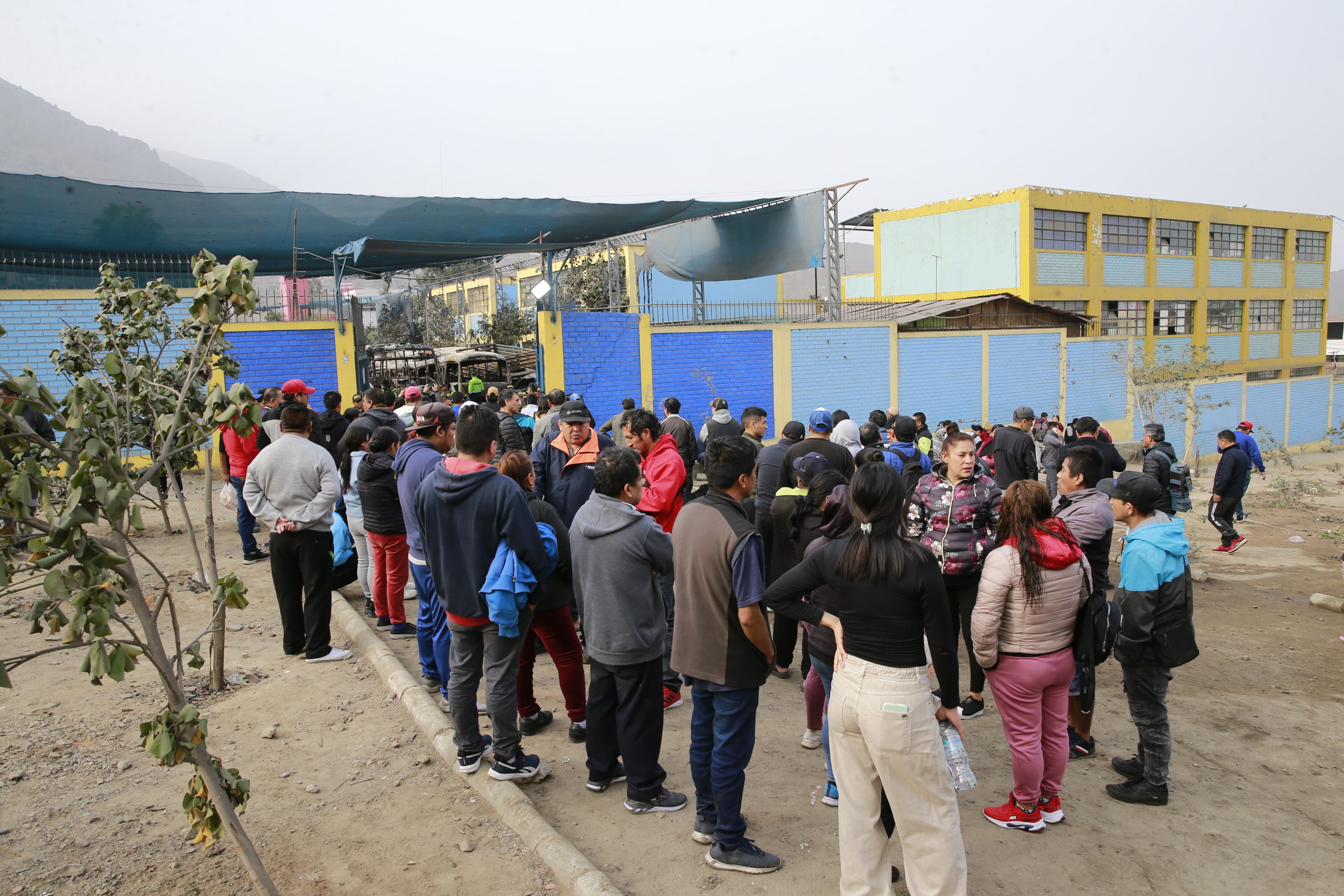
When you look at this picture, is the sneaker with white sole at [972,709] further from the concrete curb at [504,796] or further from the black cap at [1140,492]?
the concrete curb at [504,796]

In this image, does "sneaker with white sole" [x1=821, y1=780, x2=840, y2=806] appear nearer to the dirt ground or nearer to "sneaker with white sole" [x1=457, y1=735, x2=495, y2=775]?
the dirt ground

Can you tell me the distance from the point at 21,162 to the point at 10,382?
12216 centimetres

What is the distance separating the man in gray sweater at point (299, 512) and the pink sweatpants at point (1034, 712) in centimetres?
405

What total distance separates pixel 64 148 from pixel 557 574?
135 meters

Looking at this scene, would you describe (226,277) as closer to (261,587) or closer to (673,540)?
(673,540)

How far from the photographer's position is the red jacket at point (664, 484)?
16.4 feet

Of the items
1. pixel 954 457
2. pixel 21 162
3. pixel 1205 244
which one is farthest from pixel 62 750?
pixel 21 162

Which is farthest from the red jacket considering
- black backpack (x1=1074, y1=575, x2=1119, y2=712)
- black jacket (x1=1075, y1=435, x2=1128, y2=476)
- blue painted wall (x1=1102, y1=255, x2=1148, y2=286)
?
blue painted wall (x1=1102, y1=255, x2=1148, y2=286)

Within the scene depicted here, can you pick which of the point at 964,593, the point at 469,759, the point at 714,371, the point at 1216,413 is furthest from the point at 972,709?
the point at 1216,413

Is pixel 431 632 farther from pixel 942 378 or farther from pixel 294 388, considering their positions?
pixel 942 378

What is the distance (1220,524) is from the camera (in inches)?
401

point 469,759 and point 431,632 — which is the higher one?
point 431,632

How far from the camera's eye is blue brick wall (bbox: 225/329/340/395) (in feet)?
43.2

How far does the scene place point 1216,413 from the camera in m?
25.2
